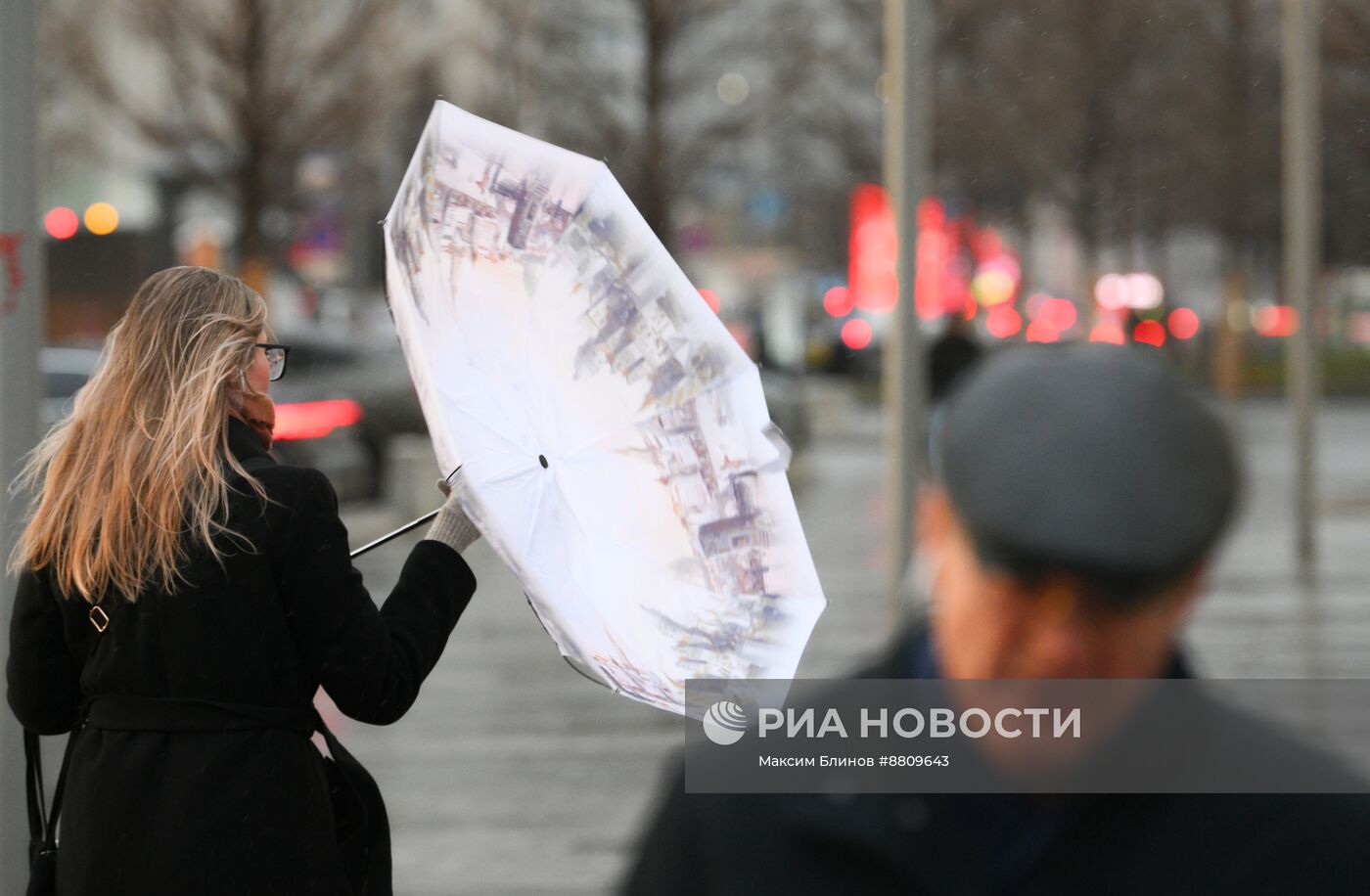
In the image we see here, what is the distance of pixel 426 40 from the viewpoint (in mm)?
28297

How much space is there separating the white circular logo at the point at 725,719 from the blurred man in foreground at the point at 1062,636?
94 centimetres

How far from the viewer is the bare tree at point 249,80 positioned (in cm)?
2216

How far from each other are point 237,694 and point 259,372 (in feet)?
1.53

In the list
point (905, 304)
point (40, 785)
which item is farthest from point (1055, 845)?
point (905, 304)

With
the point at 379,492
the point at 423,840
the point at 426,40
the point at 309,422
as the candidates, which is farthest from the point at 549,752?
the point at 426,40

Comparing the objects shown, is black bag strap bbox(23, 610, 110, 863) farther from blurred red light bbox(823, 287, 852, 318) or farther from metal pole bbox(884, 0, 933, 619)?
blurred red light bbox(823, 287, 852, 318)

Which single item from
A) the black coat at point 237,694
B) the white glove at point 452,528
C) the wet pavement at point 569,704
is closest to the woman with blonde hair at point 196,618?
the black coat at point 237,694

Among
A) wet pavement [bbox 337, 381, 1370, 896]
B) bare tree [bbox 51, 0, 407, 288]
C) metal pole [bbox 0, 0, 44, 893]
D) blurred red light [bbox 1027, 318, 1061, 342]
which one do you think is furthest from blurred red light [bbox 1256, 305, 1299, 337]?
metal pole [bbox 0, 0, 44, 893]

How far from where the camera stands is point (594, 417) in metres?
2.79

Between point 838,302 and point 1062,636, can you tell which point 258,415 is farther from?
point 838,302

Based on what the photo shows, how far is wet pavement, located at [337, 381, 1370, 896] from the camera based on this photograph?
6214mm

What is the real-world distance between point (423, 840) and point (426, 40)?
23.4 m

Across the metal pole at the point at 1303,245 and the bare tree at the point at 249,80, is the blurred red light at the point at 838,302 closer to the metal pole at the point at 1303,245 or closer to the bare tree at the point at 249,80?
the bare tree at the point at 249,80

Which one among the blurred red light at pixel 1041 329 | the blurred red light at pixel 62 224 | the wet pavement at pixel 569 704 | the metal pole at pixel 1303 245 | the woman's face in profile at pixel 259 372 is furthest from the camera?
the blurred red light at pixel 1041 329
